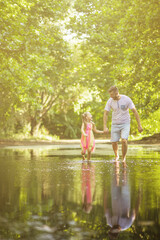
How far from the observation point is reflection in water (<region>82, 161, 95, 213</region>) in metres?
5.36

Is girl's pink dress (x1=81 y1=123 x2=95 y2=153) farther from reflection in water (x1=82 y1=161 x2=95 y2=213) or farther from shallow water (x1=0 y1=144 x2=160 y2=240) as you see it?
shallow water (x1=0 y1=144 x2=160 y2=240)

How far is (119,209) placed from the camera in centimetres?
510

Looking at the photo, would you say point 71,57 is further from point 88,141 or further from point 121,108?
point 121,108

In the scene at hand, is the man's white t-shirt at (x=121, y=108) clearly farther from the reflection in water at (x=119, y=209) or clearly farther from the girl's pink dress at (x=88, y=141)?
the reflection in water at (x=119, y=209)

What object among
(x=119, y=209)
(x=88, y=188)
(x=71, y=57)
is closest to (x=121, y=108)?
(x=88, y=188)

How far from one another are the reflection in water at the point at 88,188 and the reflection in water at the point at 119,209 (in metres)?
0.20

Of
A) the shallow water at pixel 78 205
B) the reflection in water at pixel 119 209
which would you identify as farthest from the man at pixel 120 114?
the reflection in water at pixel 119 209

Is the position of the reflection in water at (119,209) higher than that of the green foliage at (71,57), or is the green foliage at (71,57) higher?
the green foliage at (71,57)

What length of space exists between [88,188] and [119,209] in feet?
6.31

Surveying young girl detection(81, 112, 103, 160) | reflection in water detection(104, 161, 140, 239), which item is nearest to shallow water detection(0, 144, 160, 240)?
reflection in water detection(104, 161, 140, 239)

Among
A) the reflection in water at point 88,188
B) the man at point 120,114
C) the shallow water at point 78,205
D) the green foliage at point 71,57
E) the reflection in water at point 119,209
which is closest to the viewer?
the shallow water at point 78,205

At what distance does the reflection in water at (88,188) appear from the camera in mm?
5355

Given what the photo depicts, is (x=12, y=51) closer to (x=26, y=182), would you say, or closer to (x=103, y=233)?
(x=26, y=182)

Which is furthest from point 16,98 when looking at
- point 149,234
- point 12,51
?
point 149,234
